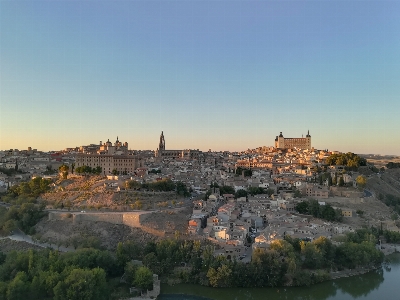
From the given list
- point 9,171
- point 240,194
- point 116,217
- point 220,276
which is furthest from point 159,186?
point 9,171

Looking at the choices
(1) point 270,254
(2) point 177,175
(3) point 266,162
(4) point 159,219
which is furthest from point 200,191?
(3) point 266,162

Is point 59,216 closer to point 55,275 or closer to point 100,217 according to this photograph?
point 100,217

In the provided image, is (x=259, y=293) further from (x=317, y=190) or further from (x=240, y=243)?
(x=317, y=190)

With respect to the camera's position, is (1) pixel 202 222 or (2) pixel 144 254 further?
(1) pixel 202 222

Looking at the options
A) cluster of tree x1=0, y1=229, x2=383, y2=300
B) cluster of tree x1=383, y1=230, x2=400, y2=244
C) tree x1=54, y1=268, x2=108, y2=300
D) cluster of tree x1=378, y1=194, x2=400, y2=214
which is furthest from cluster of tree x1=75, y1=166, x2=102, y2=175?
cluster of tree x1=378, y1=194, x2=400, y2=214

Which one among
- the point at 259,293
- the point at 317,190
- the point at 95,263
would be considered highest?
the point at 317,190

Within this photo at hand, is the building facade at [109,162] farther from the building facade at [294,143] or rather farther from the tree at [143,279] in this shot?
A: the building facade at [294,143]

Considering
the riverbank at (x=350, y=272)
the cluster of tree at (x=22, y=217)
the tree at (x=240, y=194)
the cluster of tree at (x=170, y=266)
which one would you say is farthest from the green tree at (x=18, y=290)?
the tree at (x=240, y=194)
